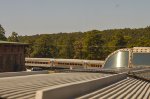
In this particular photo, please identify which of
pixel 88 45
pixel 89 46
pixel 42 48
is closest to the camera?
pixel 89 46

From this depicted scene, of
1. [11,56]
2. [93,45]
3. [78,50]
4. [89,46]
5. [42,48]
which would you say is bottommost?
[11,56]

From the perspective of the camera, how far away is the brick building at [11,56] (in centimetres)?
5802

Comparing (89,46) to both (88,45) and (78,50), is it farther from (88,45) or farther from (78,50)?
(78,50)

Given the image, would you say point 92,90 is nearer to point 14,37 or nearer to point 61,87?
point 61,87

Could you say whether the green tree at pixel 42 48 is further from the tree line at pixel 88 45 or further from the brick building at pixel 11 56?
the brick building at pixel 11 56

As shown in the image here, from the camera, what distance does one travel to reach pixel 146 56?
78.8 meters

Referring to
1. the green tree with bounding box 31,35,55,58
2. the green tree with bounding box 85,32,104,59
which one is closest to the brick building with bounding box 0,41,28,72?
the green tree with bounding box 85,32,104,59

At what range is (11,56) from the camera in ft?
199

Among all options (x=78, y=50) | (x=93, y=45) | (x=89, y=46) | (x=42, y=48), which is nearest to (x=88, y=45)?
(x=89, y=46)

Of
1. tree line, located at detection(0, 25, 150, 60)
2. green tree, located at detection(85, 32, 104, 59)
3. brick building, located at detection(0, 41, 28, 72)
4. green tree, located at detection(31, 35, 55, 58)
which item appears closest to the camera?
brick building, located at detection(0, 41, 28, 72)

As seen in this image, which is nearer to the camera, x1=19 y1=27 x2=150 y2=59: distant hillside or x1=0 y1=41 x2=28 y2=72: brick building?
x1=0 y1=41 x2=28 y2=72: brick building

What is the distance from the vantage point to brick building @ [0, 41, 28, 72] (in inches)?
2284

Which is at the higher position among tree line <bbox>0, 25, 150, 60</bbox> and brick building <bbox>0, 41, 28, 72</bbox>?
tree line <bbox>0, 25, 150, 60</bbox>

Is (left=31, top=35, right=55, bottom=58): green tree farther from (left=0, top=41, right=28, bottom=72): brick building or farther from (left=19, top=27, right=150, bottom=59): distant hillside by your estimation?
(left=0, top=41, right=28, bottom=72): brick building
